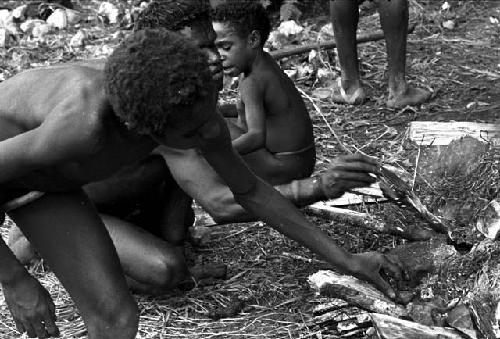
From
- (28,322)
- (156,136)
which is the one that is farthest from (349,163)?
(28,322)

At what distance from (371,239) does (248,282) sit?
602mm

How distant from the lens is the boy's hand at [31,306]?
3135 millimetres

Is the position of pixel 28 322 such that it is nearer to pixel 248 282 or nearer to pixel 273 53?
pixel 248 282

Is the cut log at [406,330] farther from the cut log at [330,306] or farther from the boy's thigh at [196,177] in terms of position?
the boy's thigh at [196,177]

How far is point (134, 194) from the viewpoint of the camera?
13.6ft

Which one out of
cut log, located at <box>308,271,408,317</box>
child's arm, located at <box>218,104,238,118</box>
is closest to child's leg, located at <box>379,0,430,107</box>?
child's arm, located at <box>218,104,238,118</box>

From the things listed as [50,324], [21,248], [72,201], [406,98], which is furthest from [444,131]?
[50,324]

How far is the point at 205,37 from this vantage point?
150 inches

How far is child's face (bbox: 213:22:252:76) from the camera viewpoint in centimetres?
445

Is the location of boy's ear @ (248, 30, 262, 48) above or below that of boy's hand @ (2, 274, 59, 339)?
above

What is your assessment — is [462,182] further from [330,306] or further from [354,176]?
[330,306]

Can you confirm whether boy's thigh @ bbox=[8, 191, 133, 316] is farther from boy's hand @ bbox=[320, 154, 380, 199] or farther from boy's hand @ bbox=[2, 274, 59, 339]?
boy's hand @ bbox=[320, 154, 380, 199]

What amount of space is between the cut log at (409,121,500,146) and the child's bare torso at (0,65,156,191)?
2170mm

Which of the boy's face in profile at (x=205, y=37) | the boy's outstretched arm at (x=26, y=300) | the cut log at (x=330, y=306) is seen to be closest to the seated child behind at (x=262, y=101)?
the boy's face in profile at (x=205, y=37)
